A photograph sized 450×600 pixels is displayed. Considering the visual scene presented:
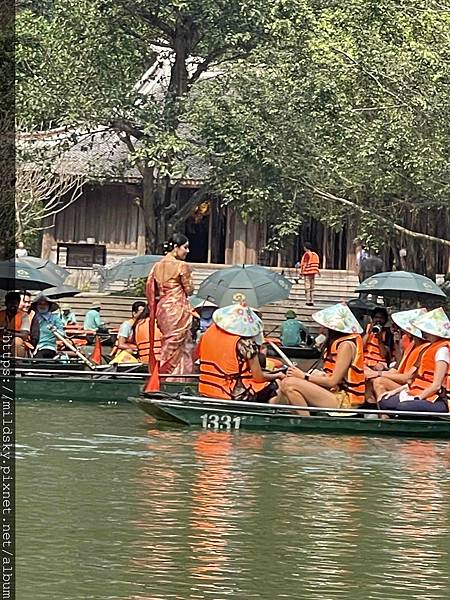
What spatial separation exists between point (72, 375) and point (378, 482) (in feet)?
18.9

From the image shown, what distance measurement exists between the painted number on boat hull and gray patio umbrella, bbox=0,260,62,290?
205 inches

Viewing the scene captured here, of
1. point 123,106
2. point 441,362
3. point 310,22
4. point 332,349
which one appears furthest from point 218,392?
point 123,106

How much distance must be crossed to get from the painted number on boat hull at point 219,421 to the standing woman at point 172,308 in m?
1.73

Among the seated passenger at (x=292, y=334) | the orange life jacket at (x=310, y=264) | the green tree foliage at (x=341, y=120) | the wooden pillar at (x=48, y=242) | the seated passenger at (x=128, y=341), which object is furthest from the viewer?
the wooden pillar at (x=48, y=242)

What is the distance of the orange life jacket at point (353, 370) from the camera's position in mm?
14062

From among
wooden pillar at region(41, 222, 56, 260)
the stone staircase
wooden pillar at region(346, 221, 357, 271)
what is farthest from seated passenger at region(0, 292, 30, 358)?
wooden pillar at region(41, 222, 56, 260)

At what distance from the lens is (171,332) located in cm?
1578

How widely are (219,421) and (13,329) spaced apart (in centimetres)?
451

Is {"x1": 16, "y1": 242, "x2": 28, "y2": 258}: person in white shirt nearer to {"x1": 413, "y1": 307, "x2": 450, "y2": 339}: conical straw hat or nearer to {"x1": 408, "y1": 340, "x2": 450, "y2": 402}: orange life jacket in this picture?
{"x1": 408, "y1": 340, "x2": 450, "y2": 402}: orange life jacket

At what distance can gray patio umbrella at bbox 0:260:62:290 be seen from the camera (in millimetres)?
18531

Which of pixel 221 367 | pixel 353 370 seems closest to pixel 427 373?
pixel 353 370

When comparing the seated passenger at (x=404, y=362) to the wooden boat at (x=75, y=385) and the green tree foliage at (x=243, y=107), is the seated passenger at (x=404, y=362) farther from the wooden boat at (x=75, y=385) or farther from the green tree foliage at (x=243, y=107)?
the green tree foliage at (x=243, y=107)

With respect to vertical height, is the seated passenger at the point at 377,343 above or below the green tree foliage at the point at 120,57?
below

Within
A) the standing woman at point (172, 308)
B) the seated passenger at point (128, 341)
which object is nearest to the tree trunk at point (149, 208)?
the seated passenger at point (128, 341)
